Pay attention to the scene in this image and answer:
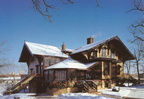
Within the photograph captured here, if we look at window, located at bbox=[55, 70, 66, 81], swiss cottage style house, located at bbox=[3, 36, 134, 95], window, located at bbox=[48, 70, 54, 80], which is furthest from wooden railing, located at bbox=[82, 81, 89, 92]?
window, located at bbox=[48, 70, 54, 80]

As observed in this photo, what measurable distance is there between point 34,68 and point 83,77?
34.9 feet

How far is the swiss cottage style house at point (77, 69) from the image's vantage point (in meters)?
21.5

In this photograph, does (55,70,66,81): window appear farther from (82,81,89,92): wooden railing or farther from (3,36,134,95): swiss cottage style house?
(82,81,89,92): wooden railing

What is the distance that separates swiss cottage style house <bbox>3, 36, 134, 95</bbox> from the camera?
21484 millimetres

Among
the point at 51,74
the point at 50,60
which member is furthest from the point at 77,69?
the point at 50,60

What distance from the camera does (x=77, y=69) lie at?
2283 cm

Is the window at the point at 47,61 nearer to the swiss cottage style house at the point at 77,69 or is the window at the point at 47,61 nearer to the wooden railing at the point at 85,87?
the swiss cottage style house at the point at 77,69

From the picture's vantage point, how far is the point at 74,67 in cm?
2281

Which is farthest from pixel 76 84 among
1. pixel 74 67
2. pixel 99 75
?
pixel 99 75

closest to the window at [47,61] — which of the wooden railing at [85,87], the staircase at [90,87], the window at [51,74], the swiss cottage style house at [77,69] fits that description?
the swiss cottage style house at [77,69]

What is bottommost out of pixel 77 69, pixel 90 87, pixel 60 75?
pixel 90 87

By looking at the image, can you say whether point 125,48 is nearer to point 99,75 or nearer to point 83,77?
point 99,75

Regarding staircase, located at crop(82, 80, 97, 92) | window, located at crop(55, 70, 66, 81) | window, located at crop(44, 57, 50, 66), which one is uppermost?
window, located at crop(44, 57, 50, 66)

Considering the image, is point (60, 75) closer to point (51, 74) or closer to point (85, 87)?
point (51, 74)
